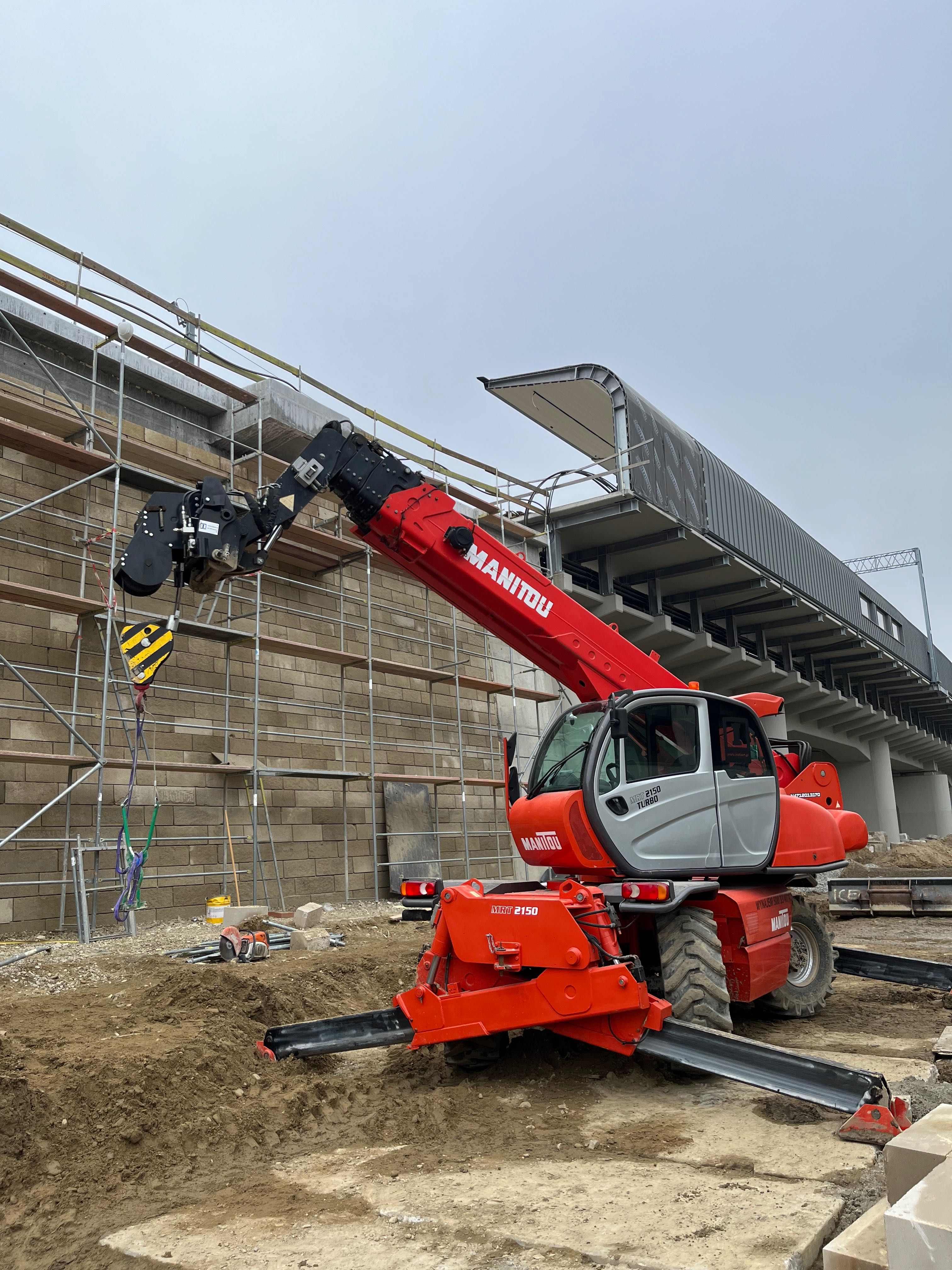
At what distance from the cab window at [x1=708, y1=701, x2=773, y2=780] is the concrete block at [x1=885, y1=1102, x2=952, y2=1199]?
3965 millimetres

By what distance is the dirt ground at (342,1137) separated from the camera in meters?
3.57

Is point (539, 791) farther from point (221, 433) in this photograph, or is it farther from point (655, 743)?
point (221, 433)

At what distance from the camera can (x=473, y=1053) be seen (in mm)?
5805

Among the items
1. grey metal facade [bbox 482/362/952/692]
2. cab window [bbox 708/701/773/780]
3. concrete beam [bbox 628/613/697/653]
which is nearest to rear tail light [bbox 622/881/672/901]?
cab window [bbox 708/701/773/780]

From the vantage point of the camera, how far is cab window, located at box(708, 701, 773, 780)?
664 centimetres

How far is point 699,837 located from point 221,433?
10654 millimetres

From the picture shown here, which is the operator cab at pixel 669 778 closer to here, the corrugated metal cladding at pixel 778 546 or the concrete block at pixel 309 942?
the concrete block at pixel 309 942

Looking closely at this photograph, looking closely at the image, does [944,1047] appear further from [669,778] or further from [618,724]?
[618,724]

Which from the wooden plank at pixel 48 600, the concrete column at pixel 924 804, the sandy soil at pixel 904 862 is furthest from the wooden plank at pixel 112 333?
the concrete column at pixel 924 804

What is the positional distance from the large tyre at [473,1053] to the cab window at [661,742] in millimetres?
1828

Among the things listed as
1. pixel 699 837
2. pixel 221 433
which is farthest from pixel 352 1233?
pixel 221 433

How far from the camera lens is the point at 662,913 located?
556 centimetres

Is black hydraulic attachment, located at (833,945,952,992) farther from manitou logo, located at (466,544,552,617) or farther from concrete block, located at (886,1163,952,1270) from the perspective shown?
concrete block, located at (886,1163,952,1270)

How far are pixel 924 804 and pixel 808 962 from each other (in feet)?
162
